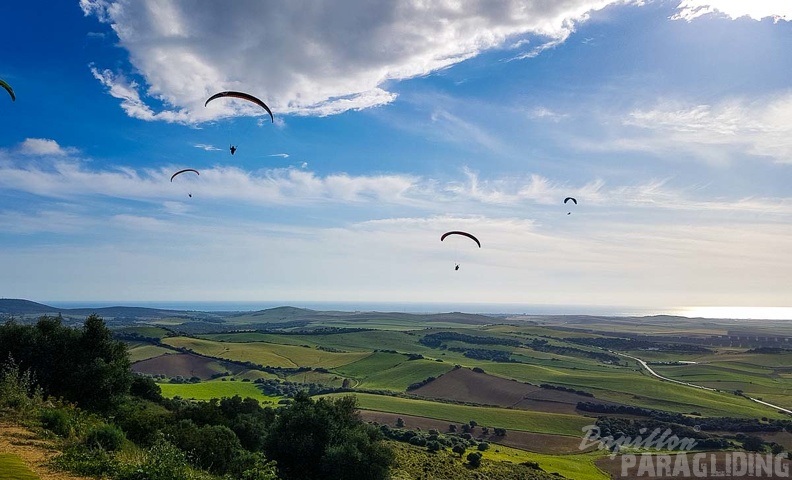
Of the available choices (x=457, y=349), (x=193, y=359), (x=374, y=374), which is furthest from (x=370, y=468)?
(x=457, y=349)

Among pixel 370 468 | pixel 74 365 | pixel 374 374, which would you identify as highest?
pixel 74 365

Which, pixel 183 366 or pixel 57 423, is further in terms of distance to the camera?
pixel 183 366

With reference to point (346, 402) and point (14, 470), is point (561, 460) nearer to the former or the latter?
point (346, 402)

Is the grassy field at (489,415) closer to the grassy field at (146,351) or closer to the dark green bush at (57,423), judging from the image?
the dark green bush at (57,423)

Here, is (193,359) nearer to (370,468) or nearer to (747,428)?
(370,468)

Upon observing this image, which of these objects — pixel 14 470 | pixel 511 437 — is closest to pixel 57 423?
pixel 14 470

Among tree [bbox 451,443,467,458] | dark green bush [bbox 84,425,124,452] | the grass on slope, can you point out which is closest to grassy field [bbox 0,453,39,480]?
dark green bush [bbox 84,425,124,452]

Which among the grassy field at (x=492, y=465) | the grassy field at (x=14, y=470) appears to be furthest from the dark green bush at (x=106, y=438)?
the grassy field at (x=492, y=465)
